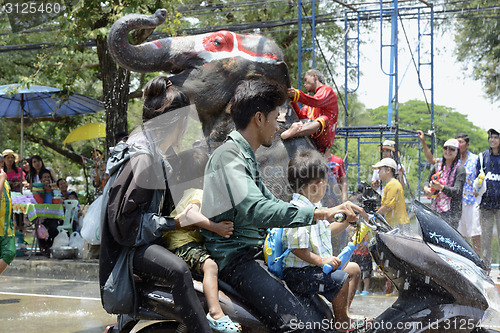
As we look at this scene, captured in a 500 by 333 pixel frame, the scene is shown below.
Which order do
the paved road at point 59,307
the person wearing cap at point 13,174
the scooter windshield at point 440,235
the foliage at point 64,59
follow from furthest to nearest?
the person wearing cap at point 13,174 → the foliage at point 64,59 → the paved road at point 59,307 → the scooter windshield at point 440,235

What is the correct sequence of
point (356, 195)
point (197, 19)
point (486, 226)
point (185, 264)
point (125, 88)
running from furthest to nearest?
point (197, 19), point (125, 88), point (486, 226), point (356, 195), point (185, 264)

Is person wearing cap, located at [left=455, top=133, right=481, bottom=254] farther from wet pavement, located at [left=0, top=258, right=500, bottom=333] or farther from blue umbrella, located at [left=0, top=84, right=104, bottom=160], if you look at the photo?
blue umbrella, located at [left=0, top=84, right=104, bottom=160]

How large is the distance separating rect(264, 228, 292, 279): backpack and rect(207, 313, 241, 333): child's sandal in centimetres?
36

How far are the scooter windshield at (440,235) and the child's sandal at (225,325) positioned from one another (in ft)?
3.54

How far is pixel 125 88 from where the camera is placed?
977 cm

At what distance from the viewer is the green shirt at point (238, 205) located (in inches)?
106

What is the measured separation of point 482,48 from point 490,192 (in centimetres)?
1172

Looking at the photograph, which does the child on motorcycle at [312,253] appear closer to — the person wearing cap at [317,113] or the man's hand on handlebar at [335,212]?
the man's hand on handlebar at [335,212]

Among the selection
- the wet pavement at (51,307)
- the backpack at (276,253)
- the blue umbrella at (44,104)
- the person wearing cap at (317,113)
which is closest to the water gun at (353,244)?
the backpack at (276,253)

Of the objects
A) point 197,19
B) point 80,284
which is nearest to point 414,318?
point 80,284

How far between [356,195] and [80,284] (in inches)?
225

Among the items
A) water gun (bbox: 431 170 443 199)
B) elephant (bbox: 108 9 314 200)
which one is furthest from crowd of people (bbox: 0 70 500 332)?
water gun (bbox: 431 170 443 199)

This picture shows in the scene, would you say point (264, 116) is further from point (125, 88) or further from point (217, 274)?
point (125, 88)

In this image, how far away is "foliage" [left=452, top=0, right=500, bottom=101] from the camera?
55.5ft
